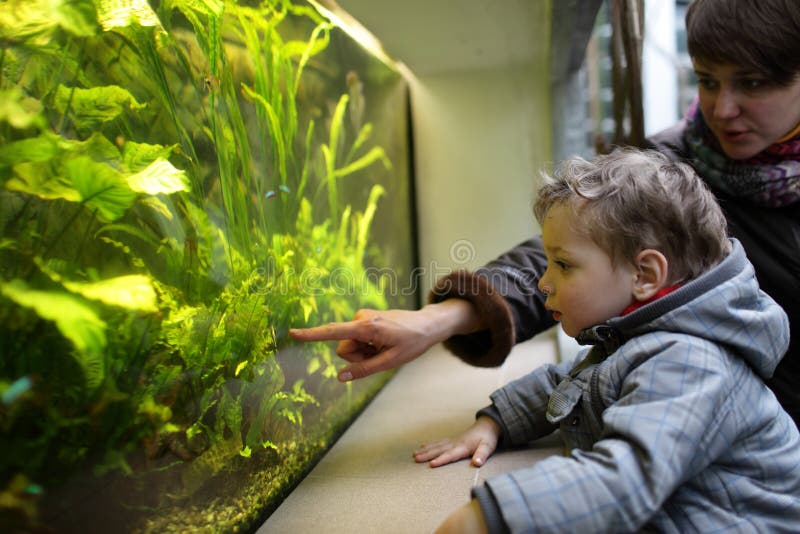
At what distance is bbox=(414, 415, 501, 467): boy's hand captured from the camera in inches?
52.4

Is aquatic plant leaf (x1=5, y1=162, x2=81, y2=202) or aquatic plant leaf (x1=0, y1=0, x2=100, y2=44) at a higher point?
aquatic plant leaf (x1=0, y1=0, x2=100, y2=44)

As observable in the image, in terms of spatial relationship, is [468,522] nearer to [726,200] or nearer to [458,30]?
[726,200]

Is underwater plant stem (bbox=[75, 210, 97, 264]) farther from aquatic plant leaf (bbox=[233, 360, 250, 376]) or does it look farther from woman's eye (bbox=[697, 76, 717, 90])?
woman's eye (bbox=[697, 76, 717, 90])

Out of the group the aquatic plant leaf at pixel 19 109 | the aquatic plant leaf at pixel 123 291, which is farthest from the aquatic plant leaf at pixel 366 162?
the aquatic plant leaf at pixel 19 109

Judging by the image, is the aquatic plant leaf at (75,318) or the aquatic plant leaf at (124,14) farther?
the aquatic plant leaf at (124,14)

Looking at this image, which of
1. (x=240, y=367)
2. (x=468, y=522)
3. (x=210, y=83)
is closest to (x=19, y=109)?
(x=210, y=83)

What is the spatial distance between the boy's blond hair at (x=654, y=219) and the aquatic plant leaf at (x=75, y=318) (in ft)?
2.40

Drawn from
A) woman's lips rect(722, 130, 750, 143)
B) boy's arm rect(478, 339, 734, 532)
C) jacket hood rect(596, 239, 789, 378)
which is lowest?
boy's arm rect(478, 339, 734, 532)

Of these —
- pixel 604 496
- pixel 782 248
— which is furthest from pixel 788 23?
pixel 604 496

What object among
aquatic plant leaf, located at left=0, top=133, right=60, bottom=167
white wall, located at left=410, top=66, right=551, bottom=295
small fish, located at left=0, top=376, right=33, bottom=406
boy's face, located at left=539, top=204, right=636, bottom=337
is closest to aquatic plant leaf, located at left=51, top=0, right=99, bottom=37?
aquatic plant leaf, located at left=0, top=133, right=60, bottom=167

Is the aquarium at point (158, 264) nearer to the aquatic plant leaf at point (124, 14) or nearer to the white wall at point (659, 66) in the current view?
the aquatic plant leaf at point (124, 14)

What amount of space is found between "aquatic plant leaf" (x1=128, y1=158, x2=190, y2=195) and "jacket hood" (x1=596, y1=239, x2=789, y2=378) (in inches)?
28.9

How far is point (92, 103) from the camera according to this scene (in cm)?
77

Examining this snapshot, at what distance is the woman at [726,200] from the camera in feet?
3.73
